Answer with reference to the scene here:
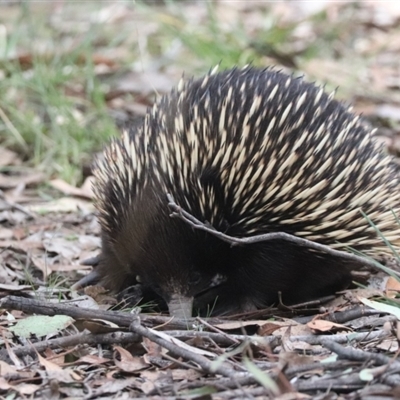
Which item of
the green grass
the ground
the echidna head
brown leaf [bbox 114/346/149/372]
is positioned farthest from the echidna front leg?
the green grass

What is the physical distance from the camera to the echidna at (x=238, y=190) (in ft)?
10.7

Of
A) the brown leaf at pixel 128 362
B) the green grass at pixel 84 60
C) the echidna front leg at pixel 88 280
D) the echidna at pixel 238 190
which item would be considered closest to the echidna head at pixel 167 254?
the echidna at pixel 238 190

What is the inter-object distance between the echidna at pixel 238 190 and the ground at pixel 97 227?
0.21 m

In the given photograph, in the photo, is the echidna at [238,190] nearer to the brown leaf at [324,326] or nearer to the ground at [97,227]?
the ground at [97,227]

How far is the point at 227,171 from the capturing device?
130 inches

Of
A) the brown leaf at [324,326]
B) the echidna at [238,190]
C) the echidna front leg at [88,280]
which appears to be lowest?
the echidna front leg at [88,280]

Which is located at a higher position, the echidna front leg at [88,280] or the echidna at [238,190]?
the echidna at [238,190]

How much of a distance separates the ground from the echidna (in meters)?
0.21

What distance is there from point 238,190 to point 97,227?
1.73 m

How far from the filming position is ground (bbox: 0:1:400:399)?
250cm

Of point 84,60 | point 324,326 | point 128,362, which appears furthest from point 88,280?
point 84,60

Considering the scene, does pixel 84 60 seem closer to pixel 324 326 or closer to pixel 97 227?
pixel 97 227

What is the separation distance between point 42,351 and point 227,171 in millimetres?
1051

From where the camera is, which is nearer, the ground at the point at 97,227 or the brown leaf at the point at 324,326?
the ground at the point at 97,227
